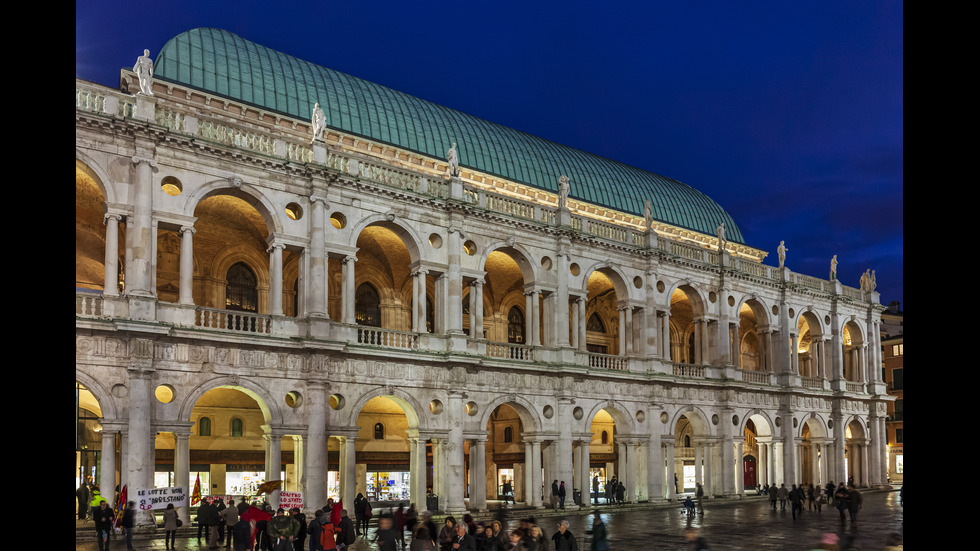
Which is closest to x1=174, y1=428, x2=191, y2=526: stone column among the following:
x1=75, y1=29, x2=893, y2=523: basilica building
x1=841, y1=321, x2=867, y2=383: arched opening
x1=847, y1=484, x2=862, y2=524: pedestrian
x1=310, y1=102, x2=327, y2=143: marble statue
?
x1=75, y1=29, x2=893, y2=523: basilica building

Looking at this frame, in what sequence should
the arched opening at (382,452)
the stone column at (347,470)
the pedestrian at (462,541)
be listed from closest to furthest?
the pedestrian at (462,541) → the stone column at (347,470) → the arched opening at (382,452)

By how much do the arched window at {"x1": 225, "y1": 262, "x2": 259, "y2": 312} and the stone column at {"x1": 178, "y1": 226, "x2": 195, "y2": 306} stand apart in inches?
266

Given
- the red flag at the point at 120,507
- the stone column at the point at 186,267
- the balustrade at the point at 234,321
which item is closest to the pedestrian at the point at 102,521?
the red flag at the point at 120,507

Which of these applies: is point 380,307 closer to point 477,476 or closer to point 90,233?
point 477,476

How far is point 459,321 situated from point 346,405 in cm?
630

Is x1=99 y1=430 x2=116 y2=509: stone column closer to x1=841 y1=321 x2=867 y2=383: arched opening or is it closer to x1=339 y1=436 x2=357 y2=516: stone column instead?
x1=339 y1=436 x2=357 y2=516: stone column

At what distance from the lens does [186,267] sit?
2977 cm

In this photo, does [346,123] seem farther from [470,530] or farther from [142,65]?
[470,530]

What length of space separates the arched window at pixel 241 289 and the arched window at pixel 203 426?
4.71m

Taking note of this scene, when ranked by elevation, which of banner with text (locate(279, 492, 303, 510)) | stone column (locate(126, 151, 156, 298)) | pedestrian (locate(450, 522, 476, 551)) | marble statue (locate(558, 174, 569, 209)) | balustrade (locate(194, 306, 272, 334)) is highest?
marble statue (locate(558, 174, 569, 209))

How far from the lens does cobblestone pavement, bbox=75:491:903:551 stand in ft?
83.7

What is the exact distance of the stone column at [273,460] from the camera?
98.4 feet

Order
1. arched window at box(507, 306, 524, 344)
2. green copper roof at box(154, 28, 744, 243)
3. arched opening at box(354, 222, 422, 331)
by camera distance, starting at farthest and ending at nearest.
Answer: arched window at box(507, 306, 524, 344) < arched opening at box(354, 222, 422, 331) < green copper roof at box(154, 28, 744, 243)

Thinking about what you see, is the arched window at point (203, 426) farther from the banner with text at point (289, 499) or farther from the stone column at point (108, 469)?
the banner with text at point (289, 499)
